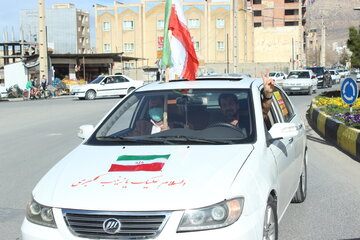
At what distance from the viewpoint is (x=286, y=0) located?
10231 cm

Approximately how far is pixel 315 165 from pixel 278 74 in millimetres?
44483

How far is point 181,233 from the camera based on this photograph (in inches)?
119

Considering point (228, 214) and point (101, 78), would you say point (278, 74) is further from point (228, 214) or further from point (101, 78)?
point (228, 214)

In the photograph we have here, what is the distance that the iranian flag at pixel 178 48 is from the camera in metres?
8.01

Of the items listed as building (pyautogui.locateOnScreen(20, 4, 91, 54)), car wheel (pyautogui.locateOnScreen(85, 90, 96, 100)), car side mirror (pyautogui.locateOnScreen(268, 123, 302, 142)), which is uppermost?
building (pyautogui.locateOnScreen(20, 4, 91, 54))

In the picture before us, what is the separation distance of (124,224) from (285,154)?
212 centimetres

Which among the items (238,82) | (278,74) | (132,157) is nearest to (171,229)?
(132,157)

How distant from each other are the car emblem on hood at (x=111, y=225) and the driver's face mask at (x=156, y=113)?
2.08 metres

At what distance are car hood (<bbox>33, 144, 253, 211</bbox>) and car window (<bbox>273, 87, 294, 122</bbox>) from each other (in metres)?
1.70

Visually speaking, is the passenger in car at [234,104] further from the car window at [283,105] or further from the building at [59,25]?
the building at [59,25]

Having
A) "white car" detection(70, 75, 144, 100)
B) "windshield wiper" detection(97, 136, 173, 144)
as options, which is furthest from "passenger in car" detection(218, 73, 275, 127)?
"white car" detection(70, 75, 144, 100)

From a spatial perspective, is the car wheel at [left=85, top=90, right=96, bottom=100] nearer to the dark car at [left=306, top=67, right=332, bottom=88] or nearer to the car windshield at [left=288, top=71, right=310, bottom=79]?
the car windshield at [left=288, top=71, right=310, bottom=79]

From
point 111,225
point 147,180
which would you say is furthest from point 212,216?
point 111,225

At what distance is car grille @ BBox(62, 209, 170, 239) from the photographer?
3.04 metres
